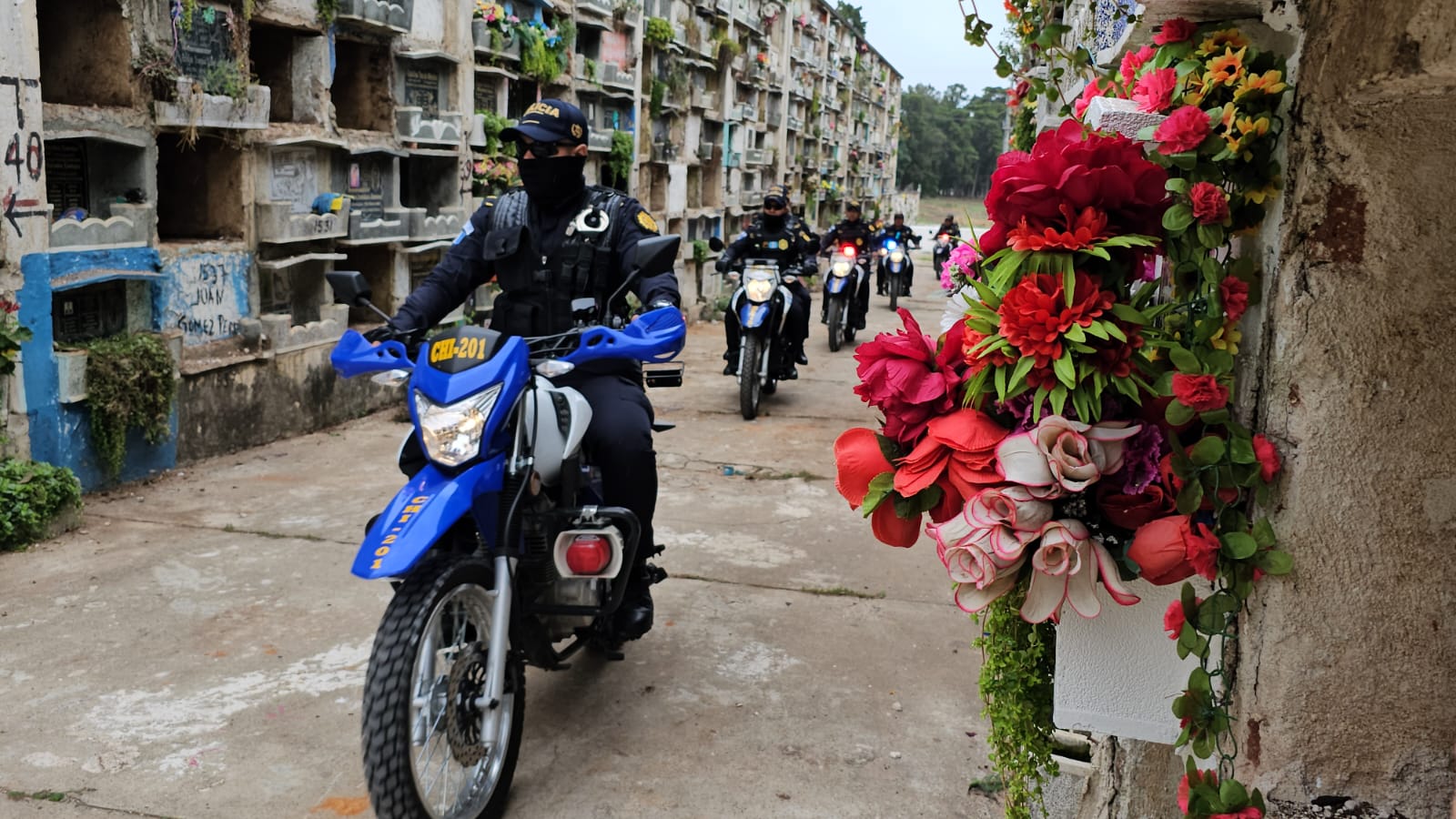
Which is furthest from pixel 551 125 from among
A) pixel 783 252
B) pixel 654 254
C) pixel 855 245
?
pixel 855 245

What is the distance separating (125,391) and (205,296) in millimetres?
1112

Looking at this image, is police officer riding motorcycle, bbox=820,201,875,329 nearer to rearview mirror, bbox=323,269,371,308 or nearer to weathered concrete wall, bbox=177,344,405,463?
weathered concrete wall, bbox=177,344,405,463

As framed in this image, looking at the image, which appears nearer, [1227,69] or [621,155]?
[1227,69]

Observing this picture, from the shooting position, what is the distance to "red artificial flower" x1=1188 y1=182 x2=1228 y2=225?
5.28 ft

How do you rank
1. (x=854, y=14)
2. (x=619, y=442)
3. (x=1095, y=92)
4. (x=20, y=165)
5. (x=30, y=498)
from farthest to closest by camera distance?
(x=854, y=14), (x=20, y=165), (x=30, y=498), (x=619, y=442), (x=1095, y=92)

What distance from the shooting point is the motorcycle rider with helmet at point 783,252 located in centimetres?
926

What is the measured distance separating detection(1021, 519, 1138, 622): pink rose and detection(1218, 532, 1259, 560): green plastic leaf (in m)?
0.15

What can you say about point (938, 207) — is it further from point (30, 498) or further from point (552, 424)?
point (552, 424)

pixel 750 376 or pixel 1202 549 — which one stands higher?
pixel 1202 549

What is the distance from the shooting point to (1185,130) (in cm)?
163

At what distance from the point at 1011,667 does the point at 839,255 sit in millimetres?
10782

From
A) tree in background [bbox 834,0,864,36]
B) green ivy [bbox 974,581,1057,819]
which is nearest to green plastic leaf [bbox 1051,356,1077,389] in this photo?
green ivy [bbox 974,581,1057,819]

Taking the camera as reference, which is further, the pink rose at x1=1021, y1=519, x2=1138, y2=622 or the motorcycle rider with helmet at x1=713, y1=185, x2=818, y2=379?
the motorcycle rider with helmet at x1=713, y1=185, x2=818, y2=379

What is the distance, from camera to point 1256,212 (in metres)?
1.67
